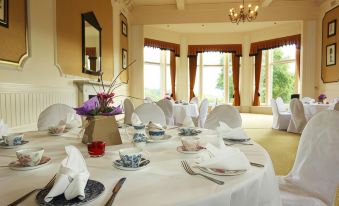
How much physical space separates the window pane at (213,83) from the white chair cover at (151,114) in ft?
27.0

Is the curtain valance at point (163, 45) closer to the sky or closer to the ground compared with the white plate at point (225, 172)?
closer to the sky

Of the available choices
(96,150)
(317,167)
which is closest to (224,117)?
(317,167)

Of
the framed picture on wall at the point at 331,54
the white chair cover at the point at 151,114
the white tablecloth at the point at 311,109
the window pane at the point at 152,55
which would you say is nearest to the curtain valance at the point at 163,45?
the window pane at the point at 152,55

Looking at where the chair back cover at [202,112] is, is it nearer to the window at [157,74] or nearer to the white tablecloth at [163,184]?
the white tablecloth at [163,184]

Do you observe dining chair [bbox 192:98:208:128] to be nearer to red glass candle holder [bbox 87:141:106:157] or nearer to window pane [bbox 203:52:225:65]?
red glass candle holder [bbox 87:141:106:157]

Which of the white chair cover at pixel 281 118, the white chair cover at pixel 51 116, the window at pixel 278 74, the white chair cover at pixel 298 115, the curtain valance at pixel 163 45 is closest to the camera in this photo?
the white chair cover at pixel 51 116

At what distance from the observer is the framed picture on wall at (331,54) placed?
650 cm

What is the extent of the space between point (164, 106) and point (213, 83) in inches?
259

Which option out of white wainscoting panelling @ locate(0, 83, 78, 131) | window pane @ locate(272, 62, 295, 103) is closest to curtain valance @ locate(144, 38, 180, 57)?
window pane @ locate(272, 62, 295, 103)

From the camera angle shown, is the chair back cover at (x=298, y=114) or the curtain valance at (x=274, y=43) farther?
the curtain valance at (x=274, y=43)

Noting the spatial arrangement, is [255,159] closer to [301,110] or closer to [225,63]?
[301,110]

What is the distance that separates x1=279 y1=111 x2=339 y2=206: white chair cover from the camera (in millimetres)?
1251

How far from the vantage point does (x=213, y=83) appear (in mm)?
10820

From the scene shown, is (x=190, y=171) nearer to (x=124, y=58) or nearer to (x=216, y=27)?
(x=124, y=58)
